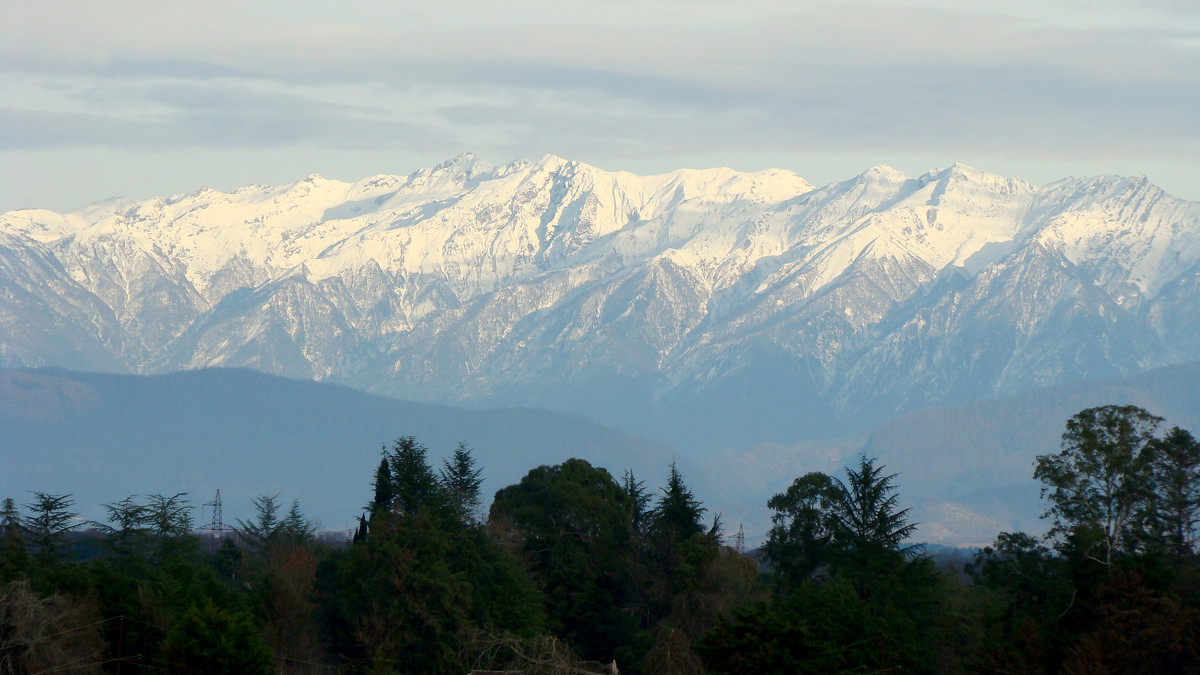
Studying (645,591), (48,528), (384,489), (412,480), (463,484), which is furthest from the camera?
(463,484)

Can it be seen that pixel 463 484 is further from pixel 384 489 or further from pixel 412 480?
pixel 412 480

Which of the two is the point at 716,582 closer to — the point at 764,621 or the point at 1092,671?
the point at 764,621

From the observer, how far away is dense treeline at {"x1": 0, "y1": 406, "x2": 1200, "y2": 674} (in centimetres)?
7419

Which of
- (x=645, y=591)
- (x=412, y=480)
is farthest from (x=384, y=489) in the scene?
(x=645, y=591)

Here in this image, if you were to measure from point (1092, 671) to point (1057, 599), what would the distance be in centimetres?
1364

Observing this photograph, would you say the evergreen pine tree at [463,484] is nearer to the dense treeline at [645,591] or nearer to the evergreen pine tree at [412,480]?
the evergreen pine tree at [412,480]

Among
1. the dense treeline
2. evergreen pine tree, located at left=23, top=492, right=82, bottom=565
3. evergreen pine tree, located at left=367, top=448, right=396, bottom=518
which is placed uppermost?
evergreen pine tree, located at left=367, top=448, right=396, bottom=518

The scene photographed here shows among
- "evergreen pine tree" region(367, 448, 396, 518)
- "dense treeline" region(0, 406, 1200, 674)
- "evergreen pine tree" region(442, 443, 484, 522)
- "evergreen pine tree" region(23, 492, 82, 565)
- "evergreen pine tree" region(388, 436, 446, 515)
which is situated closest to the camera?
"dense treeline" region(0, 406, 1200, 674)

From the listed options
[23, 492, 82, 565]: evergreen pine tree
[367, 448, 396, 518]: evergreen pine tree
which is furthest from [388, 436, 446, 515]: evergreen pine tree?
[23, 492, 82, 565]: evergreen pine tree

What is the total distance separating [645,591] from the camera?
100938 mm

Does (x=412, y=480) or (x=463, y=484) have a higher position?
(x=463, y=484)

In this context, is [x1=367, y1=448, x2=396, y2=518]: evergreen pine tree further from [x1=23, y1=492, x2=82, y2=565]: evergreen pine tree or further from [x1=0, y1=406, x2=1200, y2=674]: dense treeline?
[x1=23, y1=492, x2=82, y2=565]: evergreen pine tree

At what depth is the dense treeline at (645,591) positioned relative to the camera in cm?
7419

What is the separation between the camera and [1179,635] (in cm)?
6950
